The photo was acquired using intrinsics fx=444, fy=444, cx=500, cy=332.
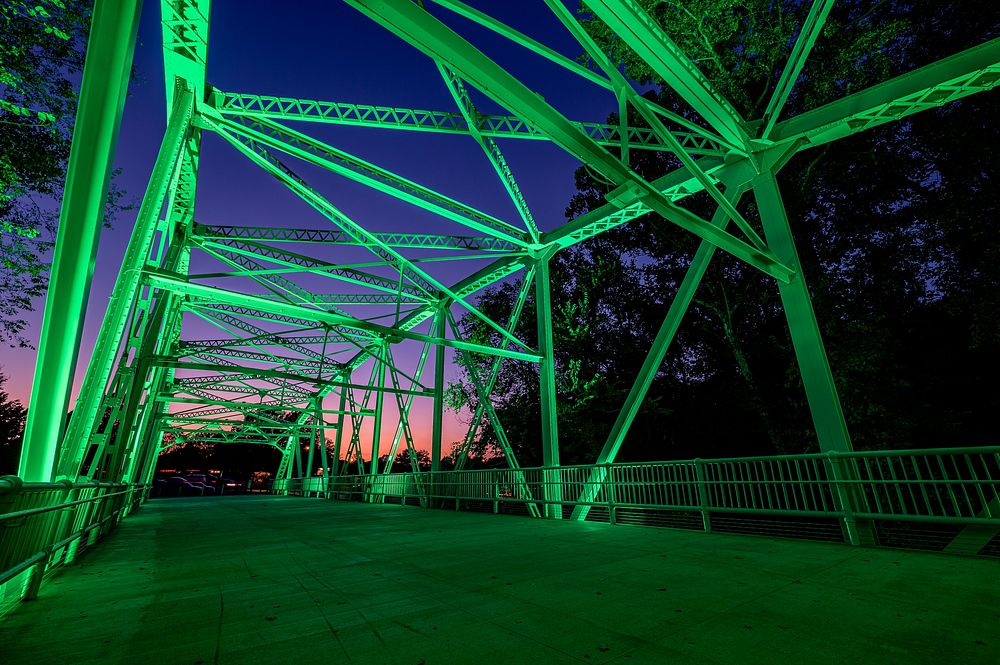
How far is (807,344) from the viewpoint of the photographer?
8195 millimetres

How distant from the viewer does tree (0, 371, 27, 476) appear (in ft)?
124

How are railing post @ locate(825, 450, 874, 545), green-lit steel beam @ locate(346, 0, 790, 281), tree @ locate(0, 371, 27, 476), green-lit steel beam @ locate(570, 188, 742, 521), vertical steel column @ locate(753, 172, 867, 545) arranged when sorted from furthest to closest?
tree @ locate(0, 371, 27, 476) < green-lit steel beam @ locate(570, 188, 742, 521) < vertical steel column @ locate(753, 172, 867, 545) < railing post @ locate(825, 450, 874, 545) < green-lit steel beam @ locate(346, 0, 790, 281)

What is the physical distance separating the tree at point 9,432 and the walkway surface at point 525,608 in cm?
4672

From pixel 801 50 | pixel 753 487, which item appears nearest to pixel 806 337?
pixel 753 487

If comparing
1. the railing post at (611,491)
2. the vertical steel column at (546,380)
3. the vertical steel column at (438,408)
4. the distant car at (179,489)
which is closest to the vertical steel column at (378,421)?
the vertical steel column at (438,408)

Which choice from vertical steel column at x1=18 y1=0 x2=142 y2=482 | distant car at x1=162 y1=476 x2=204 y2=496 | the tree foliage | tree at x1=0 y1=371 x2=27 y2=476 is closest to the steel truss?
vertical steel column at x1=18 y1=0 x2=142 y2=482

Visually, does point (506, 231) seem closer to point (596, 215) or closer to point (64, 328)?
point (596, 215)

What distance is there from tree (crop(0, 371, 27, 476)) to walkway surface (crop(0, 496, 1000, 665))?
46.7 m

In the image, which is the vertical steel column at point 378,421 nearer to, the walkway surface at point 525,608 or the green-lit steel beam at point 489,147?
the green-lit steel beam at point 489,147

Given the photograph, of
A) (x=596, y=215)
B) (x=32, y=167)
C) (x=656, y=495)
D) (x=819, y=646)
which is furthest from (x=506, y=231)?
(x=819, y=646)

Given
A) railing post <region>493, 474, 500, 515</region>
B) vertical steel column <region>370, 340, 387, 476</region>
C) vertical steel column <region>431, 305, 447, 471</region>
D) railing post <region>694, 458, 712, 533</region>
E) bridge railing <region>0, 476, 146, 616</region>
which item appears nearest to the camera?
bridge railing <region>0, 476, 146, 616</region>

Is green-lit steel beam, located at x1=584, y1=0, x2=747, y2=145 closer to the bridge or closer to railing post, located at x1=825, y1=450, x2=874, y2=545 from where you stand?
the bridge

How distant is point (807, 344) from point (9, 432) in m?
60.5

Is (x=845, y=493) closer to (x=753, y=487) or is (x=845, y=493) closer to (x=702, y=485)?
(x=753, y=487)
